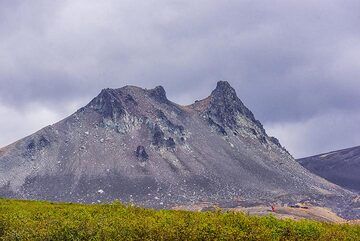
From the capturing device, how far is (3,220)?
111ft

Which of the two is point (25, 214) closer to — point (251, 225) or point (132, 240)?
point (132, 240)

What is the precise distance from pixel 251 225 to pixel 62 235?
36.5ft

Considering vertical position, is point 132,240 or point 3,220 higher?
point 3,220

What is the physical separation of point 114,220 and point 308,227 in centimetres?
1217

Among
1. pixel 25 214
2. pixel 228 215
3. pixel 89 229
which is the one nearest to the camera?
pixel 89 229

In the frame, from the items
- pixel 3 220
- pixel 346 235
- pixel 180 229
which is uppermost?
pixel 3 220

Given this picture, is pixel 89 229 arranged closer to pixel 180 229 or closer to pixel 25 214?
pixel 180 229

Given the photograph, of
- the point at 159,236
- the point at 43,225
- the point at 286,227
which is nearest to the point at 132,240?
the point at 159,236

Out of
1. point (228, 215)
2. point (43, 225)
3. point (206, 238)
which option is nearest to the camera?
point (206, 238)

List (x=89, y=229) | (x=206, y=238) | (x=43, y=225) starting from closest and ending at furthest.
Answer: (x=206, y=238) → (x=89, y=229) → (x=43, y=225)

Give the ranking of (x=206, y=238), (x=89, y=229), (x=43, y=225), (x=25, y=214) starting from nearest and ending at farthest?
(x=206, y=238) → (x=89, y=229) → (x=43, y=225) → (x=25, y=214)

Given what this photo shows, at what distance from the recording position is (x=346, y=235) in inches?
1171

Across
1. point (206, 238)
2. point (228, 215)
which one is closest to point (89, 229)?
point (206, 238)

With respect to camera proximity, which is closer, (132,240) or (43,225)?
(132,240)
